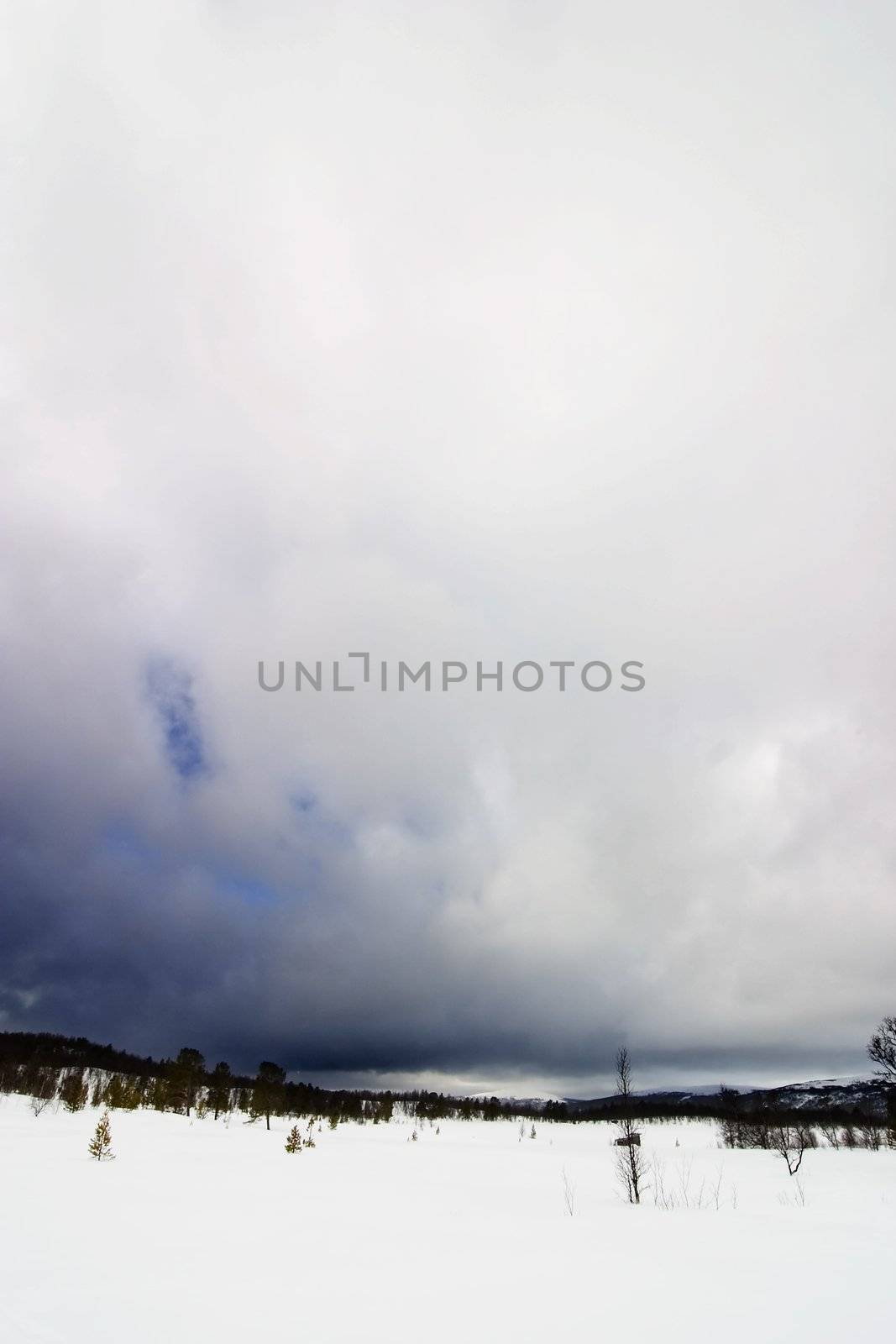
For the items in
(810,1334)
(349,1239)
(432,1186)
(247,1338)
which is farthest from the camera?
(432,1186)

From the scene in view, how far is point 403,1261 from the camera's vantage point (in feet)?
38.1

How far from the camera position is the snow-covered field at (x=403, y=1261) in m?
8.43

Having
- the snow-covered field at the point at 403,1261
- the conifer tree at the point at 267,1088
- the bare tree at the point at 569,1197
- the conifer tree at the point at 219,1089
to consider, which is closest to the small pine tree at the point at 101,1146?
the snow-covered field at the point at 403,1261

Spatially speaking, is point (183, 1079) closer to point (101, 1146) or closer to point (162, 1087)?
point (162, 1087)

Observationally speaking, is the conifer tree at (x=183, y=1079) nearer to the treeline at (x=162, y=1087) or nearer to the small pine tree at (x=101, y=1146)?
the treeline at (x=162, y=1087)

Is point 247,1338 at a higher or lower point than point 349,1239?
higher

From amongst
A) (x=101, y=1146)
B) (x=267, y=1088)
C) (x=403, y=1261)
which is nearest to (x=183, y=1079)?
(x=267, y=1088)

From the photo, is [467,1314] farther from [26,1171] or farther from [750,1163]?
[750,1163]

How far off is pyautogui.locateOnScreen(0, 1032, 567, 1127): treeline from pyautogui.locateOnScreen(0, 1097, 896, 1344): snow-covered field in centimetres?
4522

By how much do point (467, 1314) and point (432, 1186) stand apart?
16.6 m

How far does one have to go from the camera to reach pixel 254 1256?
11.4 meters

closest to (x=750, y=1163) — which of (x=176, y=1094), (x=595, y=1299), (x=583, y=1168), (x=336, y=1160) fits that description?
(x=583, y=1168)

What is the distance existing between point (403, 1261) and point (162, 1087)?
81961 millimetres

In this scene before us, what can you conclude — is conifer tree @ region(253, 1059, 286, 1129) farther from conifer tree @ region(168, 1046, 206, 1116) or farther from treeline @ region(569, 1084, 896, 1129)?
treeline @ region(569, 1084, 896, 1129)
